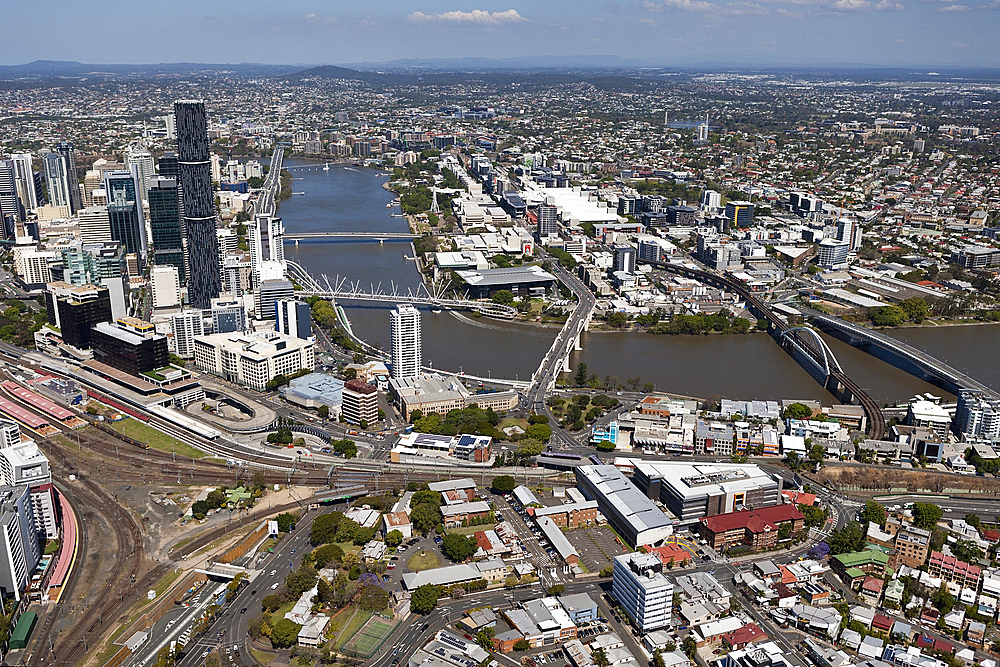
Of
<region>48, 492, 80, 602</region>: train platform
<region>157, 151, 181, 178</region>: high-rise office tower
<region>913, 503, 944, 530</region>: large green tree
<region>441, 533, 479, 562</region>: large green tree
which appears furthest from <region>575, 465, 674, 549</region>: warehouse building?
<region>157, 151, 181, 178</region>: high-rise office tower

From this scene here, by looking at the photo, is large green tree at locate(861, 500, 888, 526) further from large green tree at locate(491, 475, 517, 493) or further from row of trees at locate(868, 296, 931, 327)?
row of trees at locate(868, 296, 931, 327)

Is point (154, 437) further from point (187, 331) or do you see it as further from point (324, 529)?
point (324, 529)

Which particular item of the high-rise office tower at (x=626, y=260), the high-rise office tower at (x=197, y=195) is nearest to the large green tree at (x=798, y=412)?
the high-rise office tower at (x=626, y=260)

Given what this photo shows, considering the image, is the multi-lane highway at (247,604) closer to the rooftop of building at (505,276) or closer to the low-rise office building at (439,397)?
the low-rise office building at (439,397)

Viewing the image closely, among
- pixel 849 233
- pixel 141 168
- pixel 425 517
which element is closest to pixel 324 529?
pixel 425 517

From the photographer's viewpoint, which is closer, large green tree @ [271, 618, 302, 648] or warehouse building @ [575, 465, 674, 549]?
large green tree @ [271, 618, 302, 648]

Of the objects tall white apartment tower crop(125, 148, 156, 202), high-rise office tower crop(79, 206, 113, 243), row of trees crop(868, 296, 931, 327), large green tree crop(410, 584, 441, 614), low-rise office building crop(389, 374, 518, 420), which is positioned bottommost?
large green tree crop(410, 584, 441, 614)
